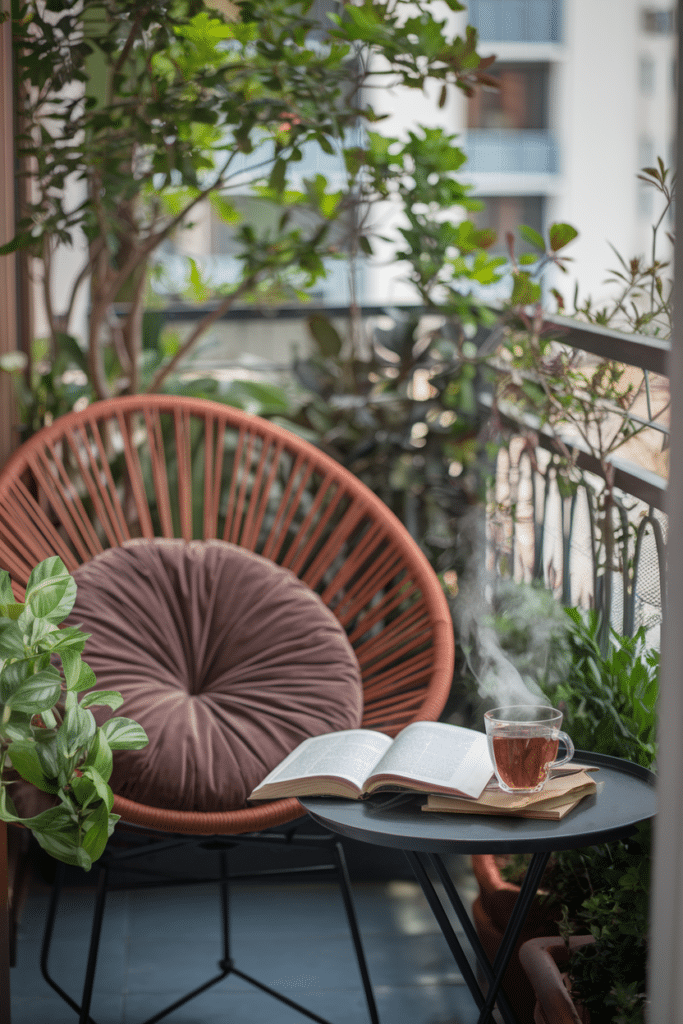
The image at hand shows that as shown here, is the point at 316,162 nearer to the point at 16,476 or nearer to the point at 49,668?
the point at 16,476

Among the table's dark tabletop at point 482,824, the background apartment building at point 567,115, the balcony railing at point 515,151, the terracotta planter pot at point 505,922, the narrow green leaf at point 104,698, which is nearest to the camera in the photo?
the table's dark tabletop at point 482,824

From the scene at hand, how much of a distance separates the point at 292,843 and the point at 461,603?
0.71 metres

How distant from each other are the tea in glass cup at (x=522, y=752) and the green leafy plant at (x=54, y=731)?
402mm

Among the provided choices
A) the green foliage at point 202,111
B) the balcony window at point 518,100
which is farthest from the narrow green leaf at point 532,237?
the balcony window at point 518,100

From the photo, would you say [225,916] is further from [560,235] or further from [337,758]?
[560,235]

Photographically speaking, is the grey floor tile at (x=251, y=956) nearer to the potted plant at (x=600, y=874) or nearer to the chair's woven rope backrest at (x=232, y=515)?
the potted plant at (x=600, y=874)

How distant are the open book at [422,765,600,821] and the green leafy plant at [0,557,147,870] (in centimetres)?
34

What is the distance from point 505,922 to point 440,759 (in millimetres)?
458

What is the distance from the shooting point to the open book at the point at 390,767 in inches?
40.8

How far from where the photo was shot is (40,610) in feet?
3.34

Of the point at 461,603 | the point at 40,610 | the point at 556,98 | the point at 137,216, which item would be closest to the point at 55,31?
the point at 137,216

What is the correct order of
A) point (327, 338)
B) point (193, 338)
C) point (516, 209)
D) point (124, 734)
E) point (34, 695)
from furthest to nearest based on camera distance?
point (516, 209) → point (327, 338) → point (193, 338) → point (124, 734) → point (34, 695)

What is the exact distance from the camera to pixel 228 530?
1740 millimetres

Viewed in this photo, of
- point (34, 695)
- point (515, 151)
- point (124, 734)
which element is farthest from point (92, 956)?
point (515, 151)
